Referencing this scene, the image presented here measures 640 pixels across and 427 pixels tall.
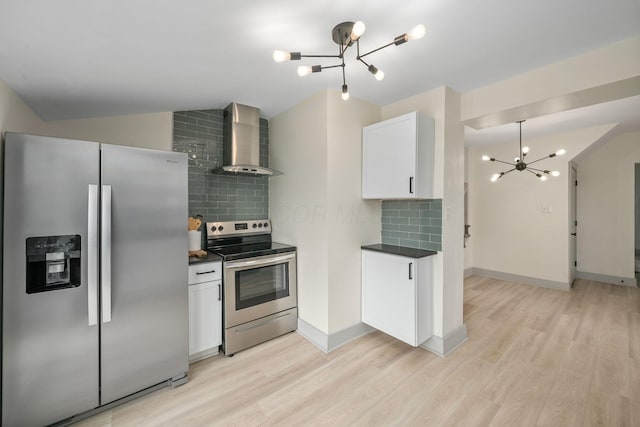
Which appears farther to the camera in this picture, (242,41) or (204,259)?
(204,259)

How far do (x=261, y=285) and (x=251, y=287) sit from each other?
0.11 metres

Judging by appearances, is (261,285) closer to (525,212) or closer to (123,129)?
(123,129)

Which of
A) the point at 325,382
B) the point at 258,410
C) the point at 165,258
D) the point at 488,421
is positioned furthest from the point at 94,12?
the point at 488,421

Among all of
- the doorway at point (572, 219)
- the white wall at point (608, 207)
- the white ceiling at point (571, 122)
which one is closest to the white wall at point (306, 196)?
the white ceiling at point (571, 122)

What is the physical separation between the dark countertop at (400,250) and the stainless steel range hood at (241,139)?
1.35 meters

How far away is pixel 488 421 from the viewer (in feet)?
5.49

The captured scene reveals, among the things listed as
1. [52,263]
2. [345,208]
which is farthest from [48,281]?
[345,208]

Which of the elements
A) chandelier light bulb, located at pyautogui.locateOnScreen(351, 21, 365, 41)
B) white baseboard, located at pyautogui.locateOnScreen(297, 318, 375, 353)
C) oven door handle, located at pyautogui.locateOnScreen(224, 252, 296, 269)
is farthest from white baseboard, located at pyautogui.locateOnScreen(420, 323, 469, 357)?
chandelier light bulb, located at pyautogui.locateOnScreen(351, 21, 365, 41)

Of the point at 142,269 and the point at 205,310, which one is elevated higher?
the point at 142,269

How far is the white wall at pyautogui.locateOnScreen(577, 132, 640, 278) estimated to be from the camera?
4332mm

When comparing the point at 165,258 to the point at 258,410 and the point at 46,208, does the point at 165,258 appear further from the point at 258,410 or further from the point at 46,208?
the point at 258,410

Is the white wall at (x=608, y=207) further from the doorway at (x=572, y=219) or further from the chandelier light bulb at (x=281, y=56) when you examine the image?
the chandelier light bulb at (x=281, y=56)

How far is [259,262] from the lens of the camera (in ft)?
8.39

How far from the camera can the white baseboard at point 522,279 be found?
4248 millimetres
